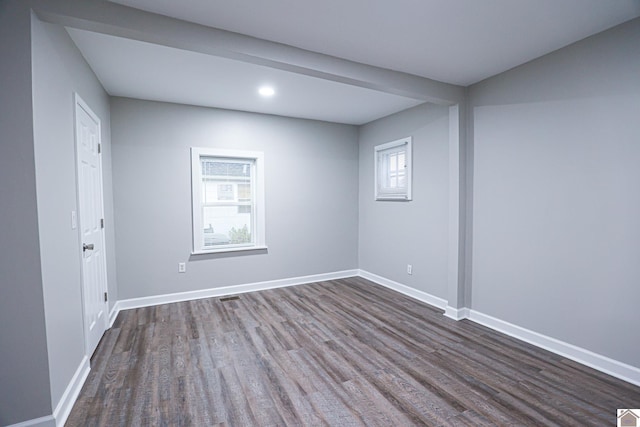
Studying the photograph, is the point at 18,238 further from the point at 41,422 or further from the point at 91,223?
the point at 91,223

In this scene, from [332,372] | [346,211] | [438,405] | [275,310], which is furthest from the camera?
[346,211]

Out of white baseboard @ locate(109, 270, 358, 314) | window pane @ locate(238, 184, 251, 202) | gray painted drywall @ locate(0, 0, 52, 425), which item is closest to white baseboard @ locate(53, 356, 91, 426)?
gray painted drywall @ locate(0, 0, 52, 425)

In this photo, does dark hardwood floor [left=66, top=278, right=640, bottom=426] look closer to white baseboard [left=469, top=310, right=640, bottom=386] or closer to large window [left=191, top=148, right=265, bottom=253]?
white baseboard [left=469, top=310, right=640, bottom=386]

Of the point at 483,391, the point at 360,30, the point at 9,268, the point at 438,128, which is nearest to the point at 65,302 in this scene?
the point at 9,268

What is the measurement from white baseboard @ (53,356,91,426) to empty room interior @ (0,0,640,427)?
27 millimetres

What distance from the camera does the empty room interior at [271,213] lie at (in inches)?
71.9

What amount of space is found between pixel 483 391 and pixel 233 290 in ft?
10.3

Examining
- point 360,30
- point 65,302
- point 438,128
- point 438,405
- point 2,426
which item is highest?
point 360,30

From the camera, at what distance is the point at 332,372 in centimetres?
234

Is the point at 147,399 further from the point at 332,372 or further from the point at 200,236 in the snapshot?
the point at 200,236

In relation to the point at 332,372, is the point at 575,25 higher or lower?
higher

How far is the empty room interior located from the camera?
5.99 feet

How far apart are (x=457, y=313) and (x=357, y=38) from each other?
285 centimetres

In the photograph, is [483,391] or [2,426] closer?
[2,426]
